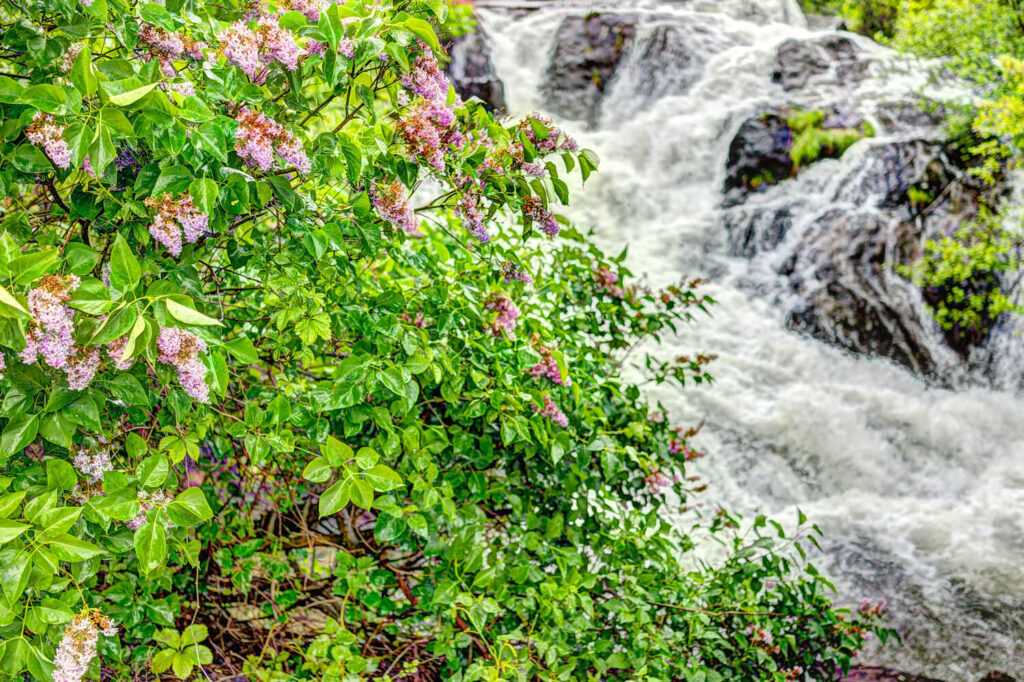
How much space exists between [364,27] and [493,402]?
2.81 feet

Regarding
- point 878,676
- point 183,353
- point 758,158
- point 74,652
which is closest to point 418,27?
point 183,353

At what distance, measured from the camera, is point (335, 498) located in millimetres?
1240

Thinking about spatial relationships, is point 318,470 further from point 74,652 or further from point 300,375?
point 300,375

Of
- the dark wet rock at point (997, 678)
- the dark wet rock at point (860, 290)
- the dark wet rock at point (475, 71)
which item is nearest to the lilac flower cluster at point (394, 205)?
the dark wet rock at point (997, 678)

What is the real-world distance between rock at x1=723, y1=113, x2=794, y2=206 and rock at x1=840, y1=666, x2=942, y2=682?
5.50 metres

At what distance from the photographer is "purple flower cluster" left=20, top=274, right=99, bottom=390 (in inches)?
37.4

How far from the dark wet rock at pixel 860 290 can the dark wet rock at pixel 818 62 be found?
2.55 meters

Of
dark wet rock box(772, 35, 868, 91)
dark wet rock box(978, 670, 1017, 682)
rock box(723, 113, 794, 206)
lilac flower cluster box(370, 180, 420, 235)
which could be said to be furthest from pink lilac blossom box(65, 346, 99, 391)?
dark wet rock box(772, 35, 868, 91)

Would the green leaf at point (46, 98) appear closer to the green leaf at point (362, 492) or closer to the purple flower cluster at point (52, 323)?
the purple flower cluster at point (52, 323)

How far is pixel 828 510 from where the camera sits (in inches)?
179

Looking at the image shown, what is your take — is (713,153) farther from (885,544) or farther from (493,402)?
(493,402)

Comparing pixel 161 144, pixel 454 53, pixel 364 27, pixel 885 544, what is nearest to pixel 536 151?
pixel 364 27

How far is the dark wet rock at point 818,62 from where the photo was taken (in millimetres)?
8320

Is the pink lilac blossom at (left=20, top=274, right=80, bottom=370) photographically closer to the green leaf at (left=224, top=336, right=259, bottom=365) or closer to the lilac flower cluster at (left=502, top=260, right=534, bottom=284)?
the green leaf at (left=224, top=336, right=259, bottom=365)
